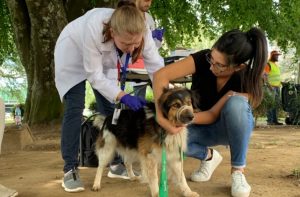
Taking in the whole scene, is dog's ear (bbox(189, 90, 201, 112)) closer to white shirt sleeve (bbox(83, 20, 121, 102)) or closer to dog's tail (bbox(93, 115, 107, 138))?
white shirt sleeve (bbox(83, 20, 121, 102))

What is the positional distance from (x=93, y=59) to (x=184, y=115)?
0.88 m

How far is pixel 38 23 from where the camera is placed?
887 centimetres

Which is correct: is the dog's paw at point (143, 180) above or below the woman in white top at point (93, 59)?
below

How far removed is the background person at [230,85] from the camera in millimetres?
3416

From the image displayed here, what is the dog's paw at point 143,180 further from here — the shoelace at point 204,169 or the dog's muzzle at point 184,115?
the dog's muzzle at point 184,115

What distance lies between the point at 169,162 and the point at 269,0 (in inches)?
348

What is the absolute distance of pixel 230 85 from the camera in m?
3.80

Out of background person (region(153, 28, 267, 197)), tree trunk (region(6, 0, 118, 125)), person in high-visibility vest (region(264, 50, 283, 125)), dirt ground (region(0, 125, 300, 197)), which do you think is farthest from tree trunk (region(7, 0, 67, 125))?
person in high-visibility vest (region(264, 50, 283, 125))

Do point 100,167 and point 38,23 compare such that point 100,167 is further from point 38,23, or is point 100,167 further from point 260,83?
point 38,23

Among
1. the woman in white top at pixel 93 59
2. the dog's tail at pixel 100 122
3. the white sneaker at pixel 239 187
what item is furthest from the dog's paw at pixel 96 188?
the white sneaker at pixel 239 187

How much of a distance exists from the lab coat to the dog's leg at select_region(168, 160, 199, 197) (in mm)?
738

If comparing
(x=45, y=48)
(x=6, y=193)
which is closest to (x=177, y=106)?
(x=6, y=193)

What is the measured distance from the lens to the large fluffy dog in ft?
11.0

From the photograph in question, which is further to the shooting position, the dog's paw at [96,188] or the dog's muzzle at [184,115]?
the dog's paw at [96,188]
